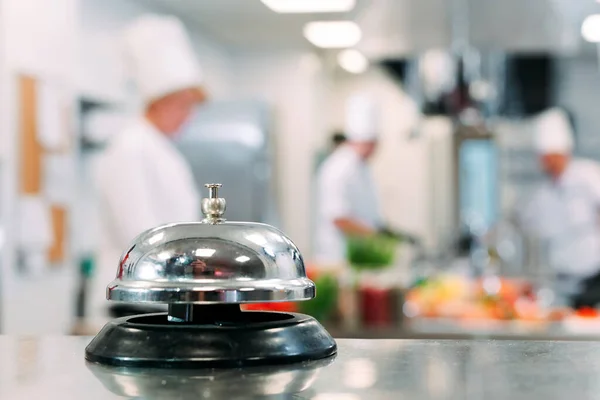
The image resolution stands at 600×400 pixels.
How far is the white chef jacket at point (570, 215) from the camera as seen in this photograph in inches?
235

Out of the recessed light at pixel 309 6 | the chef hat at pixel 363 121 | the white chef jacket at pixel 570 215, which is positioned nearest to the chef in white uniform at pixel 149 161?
the recessed light at pixel 309 6

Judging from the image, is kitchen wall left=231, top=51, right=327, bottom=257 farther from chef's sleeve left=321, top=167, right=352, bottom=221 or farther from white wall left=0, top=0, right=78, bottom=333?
white wall left=0, top=0, right=78, bottom=333

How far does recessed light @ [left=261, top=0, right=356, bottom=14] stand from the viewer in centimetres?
518

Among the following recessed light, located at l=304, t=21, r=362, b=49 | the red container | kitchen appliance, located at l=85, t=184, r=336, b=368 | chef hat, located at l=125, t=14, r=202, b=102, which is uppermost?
recessed light, located at l=304, t=21, r=362, b=49

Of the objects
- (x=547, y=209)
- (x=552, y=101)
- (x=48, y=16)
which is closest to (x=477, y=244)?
(x=547, y=209)

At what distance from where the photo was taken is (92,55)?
418 cm

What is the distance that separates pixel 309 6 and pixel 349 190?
122 centimetres

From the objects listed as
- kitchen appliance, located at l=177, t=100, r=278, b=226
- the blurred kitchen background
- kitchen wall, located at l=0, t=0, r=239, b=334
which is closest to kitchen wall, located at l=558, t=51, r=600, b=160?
the blurred kitchen background

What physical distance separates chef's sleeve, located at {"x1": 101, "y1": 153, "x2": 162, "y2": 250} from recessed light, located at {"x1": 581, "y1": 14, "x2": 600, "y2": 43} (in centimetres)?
249

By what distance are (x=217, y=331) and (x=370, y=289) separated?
2.68m

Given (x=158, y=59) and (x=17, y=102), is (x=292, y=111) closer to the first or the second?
(x=158, y=59)

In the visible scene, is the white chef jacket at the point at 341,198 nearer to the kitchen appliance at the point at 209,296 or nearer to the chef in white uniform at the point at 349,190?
the chef in white uniform at the point at 349,190

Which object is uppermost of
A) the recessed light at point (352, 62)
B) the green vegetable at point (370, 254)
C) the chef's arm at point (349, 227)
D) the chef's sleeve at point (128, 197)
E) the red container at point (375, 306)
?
the recessed light at point (352, 62)

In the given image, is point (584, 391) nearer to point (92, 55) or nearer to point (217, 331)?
point (217, 331)
